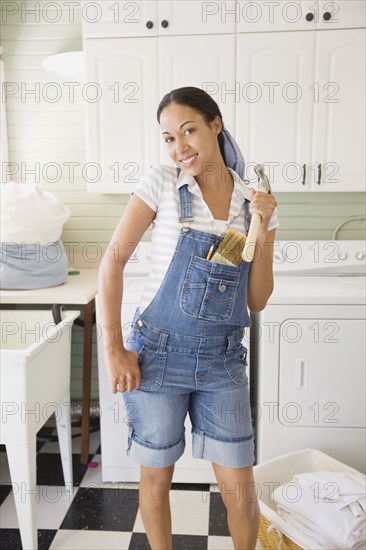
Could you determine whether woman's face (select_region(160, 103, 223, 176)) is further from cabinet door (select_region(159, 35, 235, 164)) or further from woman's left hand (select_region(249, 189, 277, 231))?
cabinet door (select_region(159, 35, 235, 164))

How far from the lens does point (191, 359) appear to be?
4.43ft

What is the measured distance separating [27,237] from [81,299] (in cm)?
41

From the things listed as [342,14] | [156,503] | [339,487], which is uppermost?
[342,14]

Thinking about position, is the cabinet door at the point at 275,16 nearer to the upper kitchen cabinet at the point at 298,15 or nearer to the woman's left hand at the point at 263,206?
the upper kitchen cabinet at the point at 298,15

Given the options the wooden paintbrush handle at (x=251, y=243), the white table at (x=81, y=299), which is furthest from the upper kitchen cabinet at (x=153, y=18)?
the wooden paintbrush handle at (x=251, y=243)

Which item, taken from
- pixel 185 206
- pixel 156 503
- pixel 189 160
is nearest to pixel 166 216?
pixel 185 206

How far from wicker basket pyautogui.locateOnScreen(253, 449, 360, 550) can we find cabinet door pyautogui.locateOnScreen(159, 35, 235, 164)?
5.55ft

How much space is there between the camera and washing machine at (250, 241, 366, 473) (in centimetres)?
216

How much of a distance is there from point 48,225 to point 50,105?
36.4 inches

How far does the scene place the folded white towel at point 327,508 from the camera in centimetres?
172

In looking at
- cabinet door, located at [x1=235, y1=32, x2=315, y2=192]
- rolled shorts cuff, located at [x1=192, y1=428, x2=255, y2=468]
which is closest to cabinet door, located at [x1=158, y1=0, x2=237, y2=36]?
cabinet door, located at [x1=235, y1=32, x2=315, y2=192]

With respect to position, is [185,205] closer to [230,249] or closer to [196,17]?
[230,249]

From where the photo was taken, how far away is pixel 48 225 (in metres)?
2.43

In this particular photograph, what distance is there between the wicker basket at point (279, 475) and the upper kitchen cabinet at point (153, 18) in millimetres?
2004
